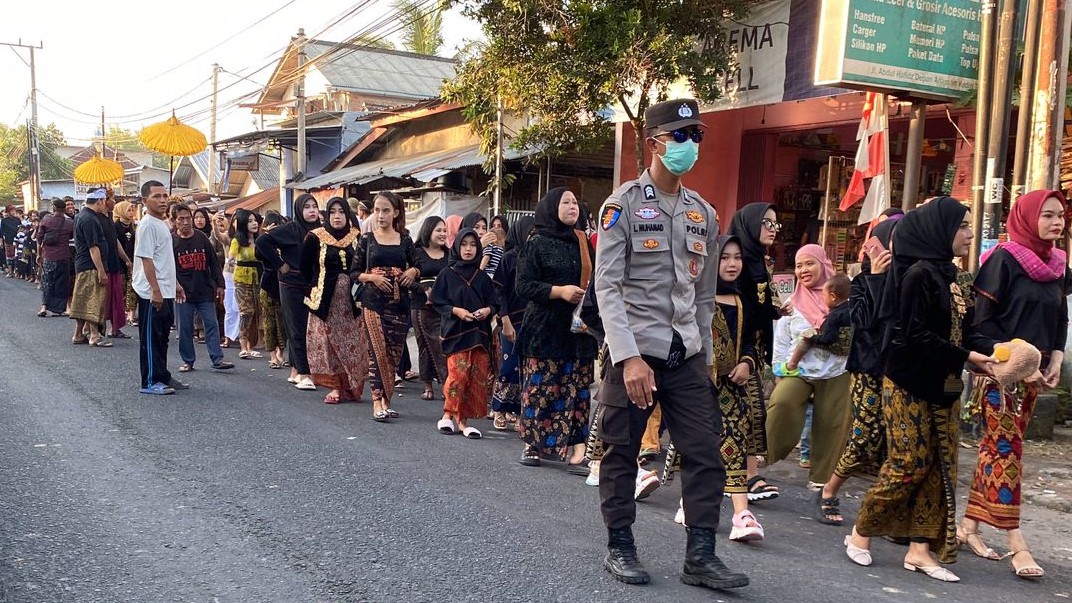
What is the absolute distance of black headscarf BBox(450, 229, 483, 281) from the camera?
737cm

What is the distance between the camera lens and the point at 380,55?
3294 cm

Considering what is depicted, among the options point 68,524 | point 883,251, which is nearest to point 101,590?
point 68,524

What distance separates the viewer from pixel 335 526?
4.57 m

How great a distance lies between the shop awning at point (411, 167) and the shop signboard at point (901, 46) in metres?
5.96

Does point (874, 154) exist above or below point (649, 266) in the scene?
above

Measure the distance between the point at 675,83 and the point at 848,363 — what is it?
24.3 feet

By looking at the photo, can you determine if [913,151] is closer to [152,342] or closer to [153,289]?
[153,289]

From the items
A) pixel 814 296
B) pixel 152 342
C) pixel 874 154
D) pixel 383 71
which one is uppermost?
pixel 383 71

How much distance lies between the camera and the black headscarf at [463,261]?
737cm

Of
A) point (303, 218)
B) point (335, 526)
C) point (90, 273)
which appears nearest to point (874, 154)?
point (303, 218)

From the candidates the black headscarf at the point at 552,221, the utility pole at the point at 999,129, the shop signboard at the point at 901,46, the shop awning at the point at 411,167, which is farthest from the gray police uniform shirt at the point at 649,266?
the shop awning at the point at 411,167

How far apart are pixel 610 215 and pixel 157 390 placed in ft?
19.1

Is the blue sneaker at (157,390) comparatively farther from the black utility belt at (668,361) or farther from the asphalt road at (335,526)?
the black utility belt at (668,361)

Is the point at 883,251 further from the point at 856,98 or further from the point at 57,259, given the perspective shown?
the point at 57,259
